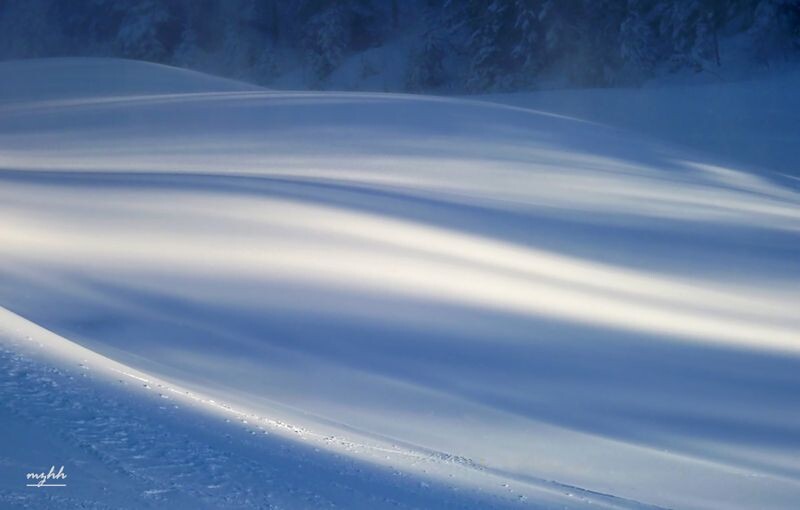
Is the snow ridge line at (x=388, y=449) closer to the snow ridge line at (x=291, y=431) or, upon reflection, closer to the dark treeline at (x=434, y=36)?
the snow ridge line at (x=291, y=431)

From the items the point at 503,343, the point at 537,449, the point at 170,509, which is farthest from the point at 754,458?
the point at 170,509

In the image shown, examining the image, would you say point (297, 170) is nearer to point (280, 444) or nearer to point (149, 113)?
point (149, 113)

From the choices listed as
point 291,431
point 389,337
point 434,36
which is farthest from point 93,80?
A: point 434,36

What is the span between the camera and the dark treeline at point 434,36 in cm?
2400

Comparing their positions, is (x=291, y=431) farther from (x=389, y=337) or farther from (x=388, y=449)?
(x=389, y=337)

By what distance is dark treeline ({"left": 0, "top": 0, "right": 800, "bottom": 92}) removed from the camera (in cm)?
2400

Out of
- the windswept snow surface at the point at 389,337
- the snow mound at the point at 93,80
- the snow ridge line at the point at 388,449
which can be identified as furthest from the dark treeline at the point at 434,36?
the snow ridge line at the point at 388,449

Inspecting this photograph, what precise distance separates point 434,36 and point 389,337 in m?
26.4

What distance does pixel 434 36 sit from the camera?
28984mm

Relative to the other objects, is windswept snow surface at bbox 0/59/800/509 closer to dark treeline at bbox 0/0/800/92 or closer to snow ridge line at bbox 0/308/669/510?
snow ridge line at bbox 0/308/669/510

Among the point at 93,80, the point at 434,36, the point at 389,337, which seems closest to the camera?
the point at 389,337

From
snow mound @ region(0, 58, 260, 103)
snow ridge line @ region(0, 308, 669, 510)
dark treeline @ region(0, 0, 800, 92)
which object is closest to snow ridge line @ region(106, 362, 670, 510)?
snow ridge line @ region(0, 308, 669, 510)

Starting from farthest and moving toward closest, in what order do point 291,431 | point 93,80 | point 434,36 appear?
point 434,36
point 93,80
point 291,431

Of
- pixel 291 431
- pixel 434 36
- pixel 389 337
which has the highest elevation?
pixel 434 36
